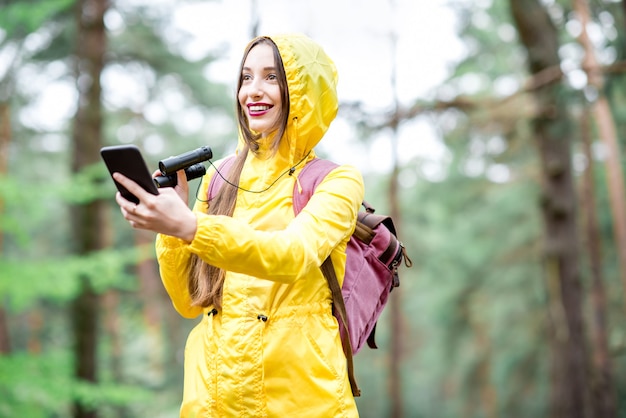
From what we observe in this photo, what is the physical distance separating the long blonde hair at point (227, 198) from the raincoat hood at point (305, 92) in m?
0.03

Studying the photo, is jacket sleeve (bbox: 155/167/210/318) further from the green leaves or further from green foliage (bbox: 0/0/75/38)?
green foliage (bbox: 0/0/75/38)

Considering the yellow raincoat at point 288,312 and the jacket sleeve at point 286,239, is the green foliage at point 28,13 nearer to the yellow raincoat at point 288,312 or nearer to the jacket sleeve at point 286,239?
the yellow raincoat at point 288,312

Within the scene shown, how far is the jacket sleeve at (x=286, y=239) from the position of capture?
5.89 feet

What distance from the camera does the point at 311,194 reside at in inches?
85.3

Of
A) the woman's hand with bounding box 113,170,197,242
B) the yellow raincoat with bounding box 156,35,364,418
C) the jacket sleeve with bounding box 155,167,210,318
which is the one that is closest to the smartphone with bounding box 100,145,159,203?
the woman's hand with bounding box 113,170,197,242

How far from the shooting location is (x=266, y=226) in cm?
216

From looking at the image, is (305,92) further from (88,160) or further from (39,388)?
(88,160)

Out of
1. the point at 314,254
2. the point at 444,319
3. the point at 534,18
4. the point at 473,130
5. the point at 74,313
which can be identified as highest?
the point at 534,18

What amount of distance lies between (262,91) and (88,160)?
309 inches

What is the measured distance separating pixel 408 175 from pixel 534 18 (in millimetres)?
11181

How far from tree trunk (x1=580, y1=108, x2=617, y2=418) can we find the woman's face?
31.5ft

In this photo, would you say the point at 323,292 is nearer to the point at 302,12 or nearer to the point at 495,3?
the point at 302,12

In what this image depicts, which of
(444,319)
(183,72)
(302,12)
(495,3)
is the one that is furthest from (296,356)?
(444,319)

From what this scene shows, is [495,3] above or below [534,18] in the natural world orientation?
above
